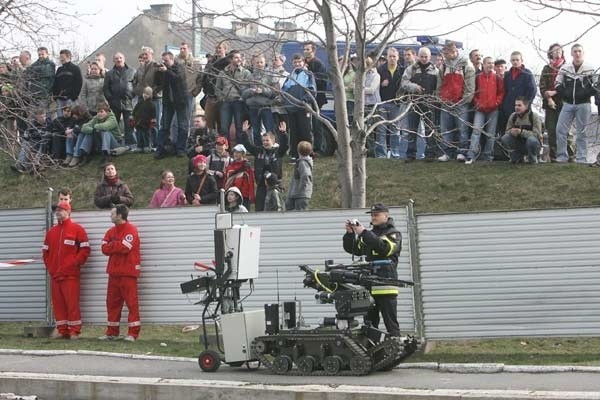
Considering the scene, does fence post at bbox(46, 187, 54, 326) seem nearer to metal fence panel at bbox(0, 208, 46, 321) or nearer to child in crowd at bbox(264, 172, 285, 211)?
metal fence panel at bbox(0, 208, 46, 321)

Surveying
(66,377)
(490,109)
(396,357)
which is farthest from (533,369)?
(490,109)

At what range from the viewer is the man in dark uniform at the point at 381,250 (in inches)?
527

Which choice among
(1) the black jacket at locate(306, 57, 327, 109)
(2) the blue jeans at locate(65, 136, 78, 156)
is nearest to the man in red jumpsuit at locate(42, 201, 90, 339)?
(1) the black jacket at locate(306, 57, 327, 109)

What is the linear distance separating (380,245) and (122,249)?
453 centimetres

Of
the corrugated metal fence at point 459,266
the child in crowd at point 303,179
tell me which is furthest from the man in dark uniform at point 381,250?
the child in crowd at point 303,179

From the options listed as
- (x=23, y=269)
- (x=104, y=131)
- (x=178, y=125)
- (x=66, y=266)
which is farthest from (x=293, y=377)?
(x=104, y=131)

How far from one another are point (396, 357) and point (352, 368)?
500 millimetres

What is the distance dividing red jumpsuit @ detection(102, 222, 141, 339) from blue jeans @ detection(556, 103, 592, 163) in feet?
27.3

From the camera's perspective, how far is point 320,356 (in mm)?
12938

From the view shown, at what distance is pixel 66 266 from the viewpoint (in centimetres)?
1689

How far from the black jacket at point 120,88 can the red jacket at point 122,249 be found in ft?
27.3

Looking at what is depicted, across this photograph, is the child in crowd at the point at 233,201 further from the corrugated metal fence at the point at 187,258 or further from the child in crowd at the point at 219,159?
the child in crowd at the point at 219,159

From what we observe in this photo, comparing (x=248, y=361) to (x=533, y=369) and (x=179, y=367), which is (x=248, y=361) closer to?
(x=179, y=367)

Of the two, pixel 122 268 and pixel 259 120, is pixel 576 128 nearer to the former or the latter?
pixel 259 120
